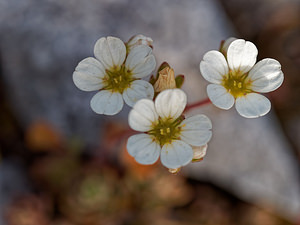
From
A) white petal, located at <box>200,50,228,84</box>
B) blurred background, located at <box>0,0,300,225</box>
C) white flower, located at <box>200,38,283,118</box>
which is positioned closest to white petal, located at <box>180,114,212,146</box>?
white flower, located at <box>200,38,283,118</box>

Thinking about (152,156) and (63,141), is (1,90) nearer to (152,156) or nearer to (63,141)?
(63,141)

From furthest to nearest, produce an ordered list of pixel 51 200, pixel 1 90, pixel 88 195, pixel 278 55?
1. pixel 278 55
2. pixel 1 90
3. pixel 51 200
4. pixel 88 195

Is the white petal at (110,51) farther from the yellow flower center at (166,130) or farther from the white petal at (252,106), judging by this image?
the white petal at (252,106)

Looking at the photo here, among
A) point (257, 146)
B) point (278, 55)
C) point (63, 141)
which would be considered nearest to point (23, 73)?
point (63, 141)

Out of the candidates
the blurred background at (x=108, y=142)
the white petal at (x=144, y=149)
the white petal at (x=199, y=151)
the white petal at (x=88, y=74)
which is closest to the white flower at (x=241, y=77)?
the white petal at (x=199, y=151)

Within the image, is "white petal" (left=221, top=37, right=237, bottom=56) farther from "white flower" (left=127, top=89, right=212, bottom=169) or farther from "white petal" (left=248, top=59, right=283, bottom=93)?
"white flower" (left=127, top=89, right=212, bottom=169)

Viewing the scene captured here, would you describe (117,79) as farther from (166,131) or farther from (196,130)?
(196,130)

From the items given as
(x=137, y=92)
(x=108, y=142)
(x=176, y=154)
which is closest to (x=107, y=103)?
(x=137, y=92)
